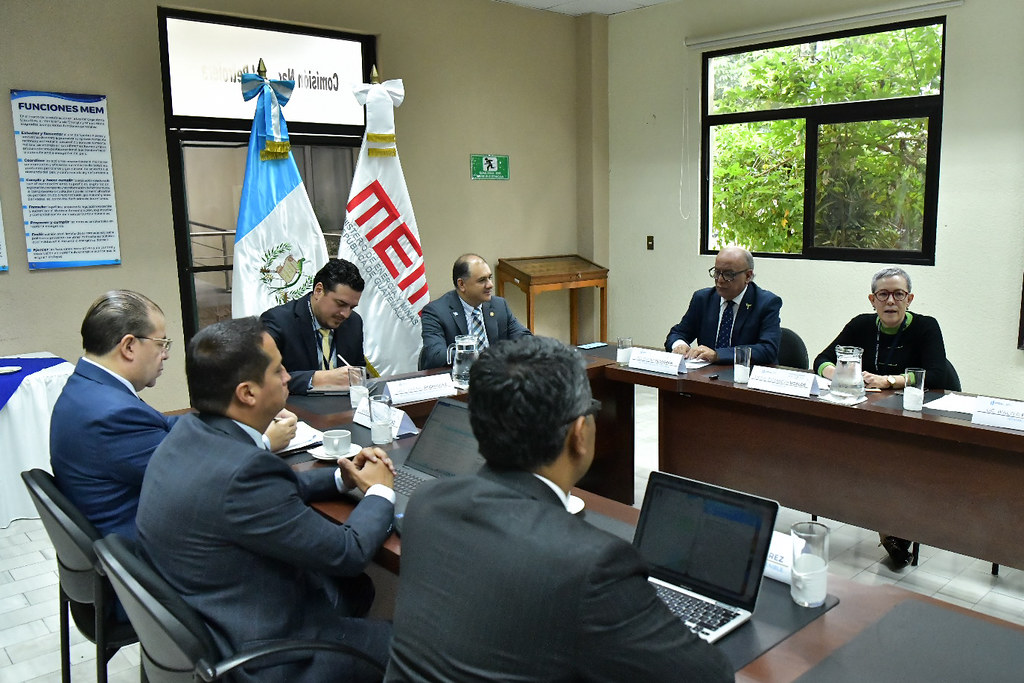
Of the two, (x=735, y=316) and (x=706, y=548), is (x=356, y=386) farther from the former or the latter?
(x=735, y=316)

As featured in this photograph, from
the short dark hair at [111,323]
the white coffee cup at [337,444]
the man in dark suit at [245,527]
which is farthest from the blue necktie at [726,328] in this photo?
the short dark hair at [111,323]

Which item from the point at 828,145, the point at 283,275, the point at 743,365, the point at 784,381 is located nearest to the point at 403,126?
the point at 283,275

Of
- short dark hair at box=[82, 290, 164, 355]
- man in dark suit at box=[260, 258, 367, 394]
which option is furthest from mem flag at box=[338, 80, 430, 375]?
short dark hair at box=[82, 290, 164, 355]

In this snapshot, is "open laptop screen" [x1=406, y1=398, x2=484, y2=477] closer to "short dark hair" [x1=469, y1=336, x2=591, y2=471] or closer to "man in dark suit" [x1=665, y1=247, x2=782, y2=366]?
"short dark hair" [x1=469, y1=336, x2=591, y2=471]

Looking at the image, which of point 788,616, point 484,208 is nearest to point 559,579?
point 788,616

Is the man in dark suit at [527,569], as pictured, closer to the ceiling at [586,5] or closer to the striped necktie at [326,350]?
the striped necktie at [326,350]

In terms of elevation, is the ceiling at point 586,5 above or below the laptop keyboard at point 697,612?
above

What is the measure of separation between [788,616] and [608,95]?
5.33 m

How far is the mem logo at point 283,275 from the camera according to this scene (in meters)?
4.12

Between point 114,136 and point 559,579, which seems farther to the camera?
point 114,136

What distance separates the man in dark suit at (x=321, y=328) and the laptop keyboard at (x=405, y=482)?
38.4 inches

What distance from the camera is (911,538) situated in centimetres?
257

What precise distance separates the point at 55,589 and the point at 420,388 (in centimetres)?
158

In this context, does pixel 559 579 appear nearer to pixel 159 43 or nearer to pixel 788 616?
pixel 788 616
